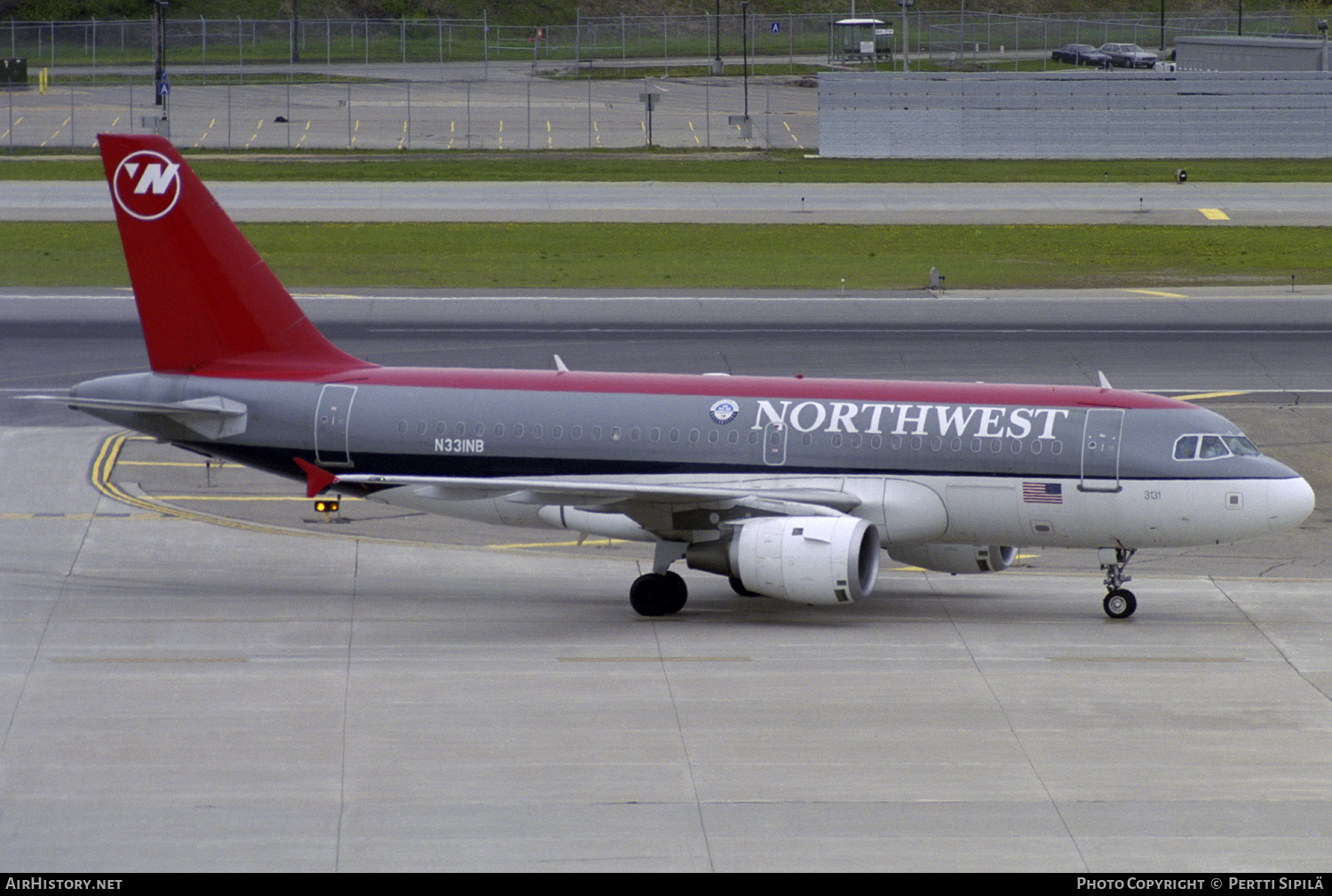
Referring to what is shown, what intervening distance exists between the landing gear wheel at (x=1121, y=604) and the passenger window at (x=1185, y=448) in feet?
8.09

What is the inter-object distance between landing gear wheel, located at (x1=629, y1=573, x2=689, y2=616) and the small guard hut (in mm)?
110637

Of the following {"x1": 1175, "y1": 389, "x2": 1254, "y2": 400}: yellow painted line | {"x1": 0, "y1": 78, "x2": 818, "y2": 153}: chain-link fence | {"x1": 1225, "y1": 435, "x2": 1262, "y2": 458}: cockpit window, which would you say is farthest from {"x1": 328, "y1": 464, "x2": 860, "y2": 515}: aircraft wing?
{"x1": 0, "y1": 78, "x2": 818, "y2": 153}: chain-link fence

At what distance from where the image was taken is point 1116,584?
27375 millimetres

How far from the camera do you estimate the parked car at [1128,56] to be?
5285 inches

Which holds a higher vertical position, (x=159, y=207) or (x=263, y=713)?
(x=159, y=207)

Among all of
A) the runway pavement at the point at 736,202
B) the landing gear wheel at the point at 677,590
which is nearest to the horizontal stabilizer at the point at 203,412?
the landing gear wheel at the point at 677,590

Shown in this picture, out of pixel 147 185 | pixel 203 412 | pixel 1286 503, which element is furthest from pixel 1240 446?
pixel 147 185

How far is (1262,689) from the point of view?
23.3 metres

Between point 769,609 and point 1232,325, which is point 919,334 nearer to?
point 1232,325

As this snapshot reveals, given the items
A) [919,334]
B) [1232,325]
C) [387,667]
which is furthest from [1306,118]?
[387,667]

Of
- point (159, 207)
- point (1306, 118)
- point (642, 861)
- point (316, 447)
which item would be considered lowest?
point (642, 861)

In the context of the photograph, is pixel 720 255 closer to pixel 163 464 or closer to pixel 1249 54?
pixel 163 464

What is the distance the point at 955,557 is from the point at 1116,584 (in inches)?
108
